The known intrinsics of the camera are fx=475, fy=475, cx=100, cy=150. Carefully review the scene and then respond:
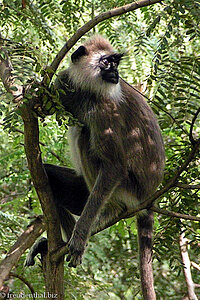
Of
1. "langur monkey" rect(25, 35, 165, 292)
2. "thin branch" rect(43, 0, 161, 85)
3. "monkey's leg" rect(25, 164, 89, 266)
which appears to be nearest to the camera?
"thin branch" rect(43, 0, 161, 85)

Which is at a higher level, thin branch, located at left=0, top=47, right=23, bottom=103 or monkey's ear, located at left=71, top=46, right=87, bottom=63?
monkey's ear, located at left=71, top=46, right=87, bottom=63

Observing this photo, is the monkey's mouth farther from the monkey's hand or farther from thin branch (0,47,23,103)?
the monkey's hand

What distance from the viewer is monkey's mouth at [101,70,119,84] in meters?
3.81

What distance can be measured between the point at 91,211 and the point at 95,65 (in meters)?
1.30

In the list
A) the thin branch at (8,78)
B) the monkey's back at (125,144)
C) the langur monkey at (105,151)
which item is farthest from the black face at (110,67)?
the thin branch at (8,78)

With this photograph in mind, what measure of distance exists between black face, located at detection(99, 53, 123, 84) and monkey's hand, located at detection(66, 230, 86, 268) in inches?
49.4

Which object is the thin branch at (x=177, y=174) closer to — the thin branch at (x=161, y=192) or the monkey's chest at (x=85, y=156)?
the thin branch at (x=161, y=192)

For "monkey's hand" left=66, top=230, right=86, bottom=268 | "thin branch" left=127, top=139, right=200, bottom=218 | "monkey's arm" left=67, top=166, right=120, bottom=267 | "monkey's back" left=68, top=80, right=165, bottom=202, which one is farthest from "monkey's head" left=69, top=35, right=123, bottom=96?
"monkey's hand" left=66, top=230, right=86, bottom=268

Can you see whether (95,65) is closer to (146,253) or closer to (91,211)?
→ (91,211)

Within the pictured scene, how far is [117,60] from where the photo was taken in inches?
155

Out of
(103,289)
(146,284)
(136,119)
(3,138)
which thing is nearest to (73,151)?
(136,119)

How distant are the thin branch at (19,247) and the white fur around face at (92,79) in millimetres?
1203

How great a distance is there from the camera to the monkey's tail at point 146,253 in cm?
365

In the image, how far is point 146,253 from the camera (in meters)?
3.78
